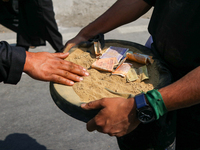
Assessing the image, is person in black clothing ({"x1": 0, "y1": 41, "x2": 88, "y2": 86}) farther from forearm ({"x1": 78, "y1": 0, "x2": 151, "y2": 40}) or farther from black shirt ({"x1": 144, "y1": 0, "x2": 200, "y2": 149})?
black shirt ({"x1": 144, "y1": 0, "x2": 200, "y2": 149})

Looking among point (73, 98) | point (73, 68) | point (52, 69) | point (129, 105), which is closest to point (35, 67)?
point (52, 69)

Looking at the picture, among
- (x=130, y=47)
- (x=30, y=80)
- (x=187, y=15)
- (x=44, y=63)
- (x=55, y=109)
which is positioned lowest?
(x=30, y=80)

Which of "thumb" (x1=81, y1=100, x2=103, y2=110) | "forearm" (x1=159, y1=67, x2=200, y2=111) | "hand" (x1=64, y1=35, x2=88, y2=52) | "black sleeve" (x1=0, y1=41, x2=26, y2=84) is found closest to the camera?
"forearm" (x1=159, y1=67, x2=200, y2=111)

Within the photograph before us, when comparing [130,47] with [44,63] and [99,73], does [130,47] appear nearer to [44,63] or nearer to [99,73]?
[99,73]

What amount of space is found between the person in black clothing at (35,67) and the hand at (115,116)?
0.38 metres

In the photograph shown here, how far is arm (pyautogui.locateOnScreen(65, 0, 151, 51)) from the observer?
1.54 m

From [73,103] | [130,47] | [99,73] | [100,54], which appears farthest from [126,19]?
[73,103]

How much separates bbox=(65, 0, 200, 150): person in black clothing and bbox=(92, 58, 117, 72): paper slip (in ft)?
1.07

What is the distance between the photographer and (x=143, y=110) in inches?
37.5

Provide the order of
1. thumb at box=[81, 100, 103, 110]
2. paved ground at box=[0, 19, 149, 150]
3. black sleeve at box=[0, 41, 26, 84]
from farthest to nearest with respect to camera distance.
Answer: paved ground at box=[0, 19, 149, 150]
black sleeve at box=[0, 41, 26, 84]
thumb at box=[81, 100, 103, 110]

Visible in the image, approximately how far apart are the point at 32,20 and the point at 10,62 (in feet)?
7.11

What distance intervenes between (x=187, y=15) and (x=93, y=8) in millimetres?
4992

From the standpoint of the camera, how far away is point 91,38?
65.6 inches

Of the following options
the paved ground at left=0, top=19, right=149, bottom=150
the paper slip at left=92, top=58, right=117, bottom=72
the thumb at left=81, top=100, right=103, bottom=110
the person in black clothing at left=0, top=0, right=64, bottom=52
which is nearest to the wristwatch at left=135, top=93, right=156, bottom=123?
the thumb at left=81, top=100, right=103, bottom=110
